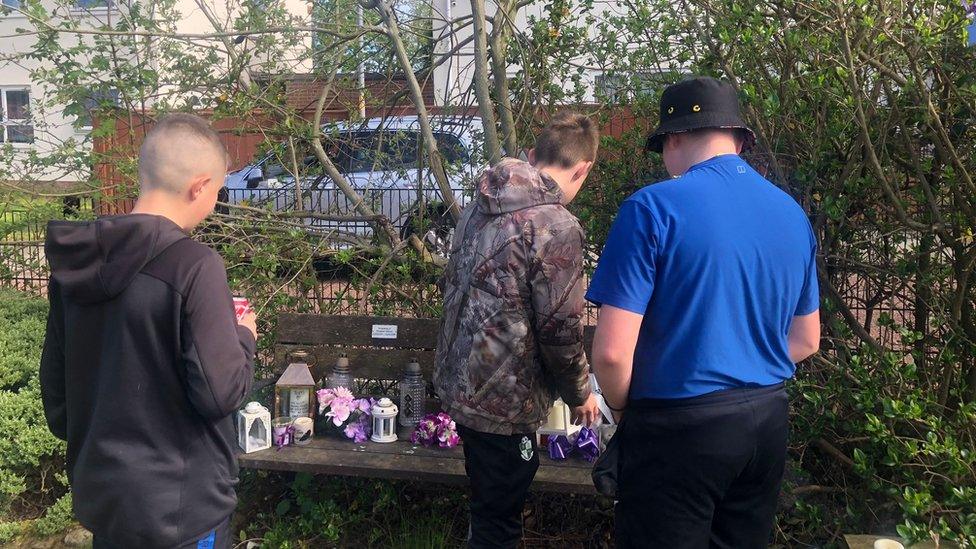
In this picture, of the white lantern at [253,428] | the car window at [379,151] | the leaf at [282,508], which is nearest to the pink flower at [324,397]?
the white lantern at [253,428]

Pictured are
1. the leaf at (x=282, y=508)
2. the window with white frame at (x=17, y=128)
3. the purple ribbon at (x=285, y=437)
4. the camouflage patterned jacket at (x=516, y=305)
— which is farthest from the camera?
the window with white frame at (x=17, y=128)

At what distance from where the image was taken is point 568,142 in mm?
2762

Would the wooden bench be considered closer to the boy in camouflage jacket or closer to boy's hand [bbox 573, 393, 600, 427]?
boy's hand [bbox 573, 393, 600, 427]

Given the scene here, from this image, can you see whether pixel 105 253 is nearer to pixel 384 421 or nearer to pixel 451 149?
pixel 384 421

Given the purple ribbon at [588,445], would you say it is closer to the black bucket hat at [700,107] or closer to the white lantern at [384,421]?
the white lantern at [384,421]

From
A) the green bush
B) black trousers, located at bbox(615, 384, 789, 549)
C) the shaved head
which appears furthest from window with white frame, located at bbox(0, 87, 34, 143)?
black trousers, located at bbox(615, 384, 789, 549)

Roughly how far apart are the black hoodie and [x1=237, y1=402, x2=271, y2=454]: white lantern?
1.39 meters

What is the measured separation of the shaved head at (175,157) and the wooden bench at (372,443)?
1681mm

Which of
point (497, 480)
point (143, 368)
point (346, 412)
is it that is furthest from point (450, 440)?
point (143, 368)

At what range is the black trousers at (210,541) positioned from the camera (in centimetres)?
214

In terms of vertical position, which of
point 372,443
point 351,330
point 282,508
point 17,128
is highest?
point 17,128

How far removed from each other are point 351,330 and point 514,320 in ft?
5.31

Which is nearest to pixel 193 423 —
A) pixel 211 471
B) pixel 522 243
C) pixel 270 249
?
pixel 211 471

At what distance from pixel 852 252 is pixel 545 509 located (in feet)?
6.04
